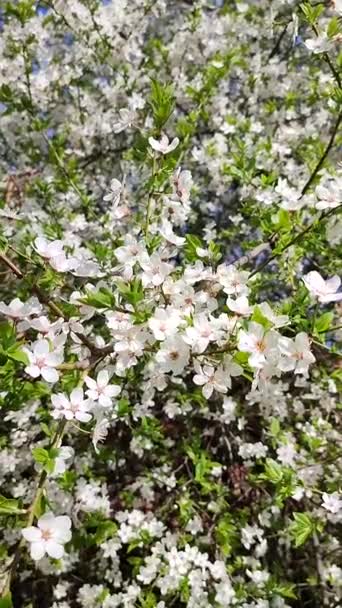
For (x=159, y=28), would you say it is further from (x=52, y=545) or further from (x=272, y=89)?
(x=52, y=545)

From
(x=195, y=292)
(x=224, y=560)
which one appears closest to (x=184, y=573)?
(x=224, y=560)

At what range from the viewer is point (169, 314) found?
1522mm

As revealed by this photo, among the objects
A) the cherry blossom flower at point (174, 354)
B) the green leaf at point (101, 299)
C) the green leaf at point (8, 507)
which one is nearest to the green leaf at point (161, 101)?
the green leaf at point (101, 299)

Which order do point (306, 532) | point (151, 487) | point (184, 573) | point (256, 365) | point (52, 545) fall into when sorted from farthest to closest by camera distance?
point (151, 487)
point (184, 573)
point (306, 532)
point (256, 365)
point (52, 545)

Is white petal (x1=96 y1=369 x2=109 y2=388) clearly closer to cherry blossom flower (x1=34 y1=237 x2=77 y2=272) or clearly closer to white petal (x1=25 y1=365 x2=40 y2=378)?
white petal (x1=25 y1=365 x2=40 y2=378)

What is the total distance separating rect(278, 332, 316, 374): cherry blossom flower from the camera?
141 centimetres

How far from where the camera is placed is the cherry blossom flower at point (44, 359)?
147cm

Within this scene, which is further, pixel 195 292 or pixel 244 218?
pixel 244 218

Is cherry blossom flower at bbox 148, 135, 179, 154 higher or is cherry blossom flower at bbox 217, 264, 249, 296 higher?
cherry blossom flower at bbox 148, 135, 179, 154

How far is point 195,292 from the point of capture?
5.66 ft

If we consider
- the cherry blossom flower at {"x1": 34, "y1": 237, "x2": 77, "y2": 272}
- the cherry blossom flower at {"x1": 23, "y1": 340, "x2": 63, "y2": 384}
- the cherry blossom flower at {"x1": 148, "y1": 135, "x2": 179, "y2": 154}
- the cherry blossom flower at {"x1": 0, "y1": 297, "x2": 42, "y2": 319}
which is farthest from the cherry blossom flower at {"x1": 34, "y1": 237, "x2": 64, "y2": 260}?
the cherry blossom flower at {"x1": 148, "y1": 135, "x2": 179, "y2": 154}

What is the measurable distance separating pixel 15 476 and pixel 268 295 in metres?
1.77

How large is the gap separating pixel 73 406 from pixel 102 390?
0.29 feet

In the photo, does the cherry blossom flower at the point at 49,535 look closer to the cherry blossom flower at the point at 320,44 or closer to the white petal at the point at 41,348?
the white petal at the point at 41,348
